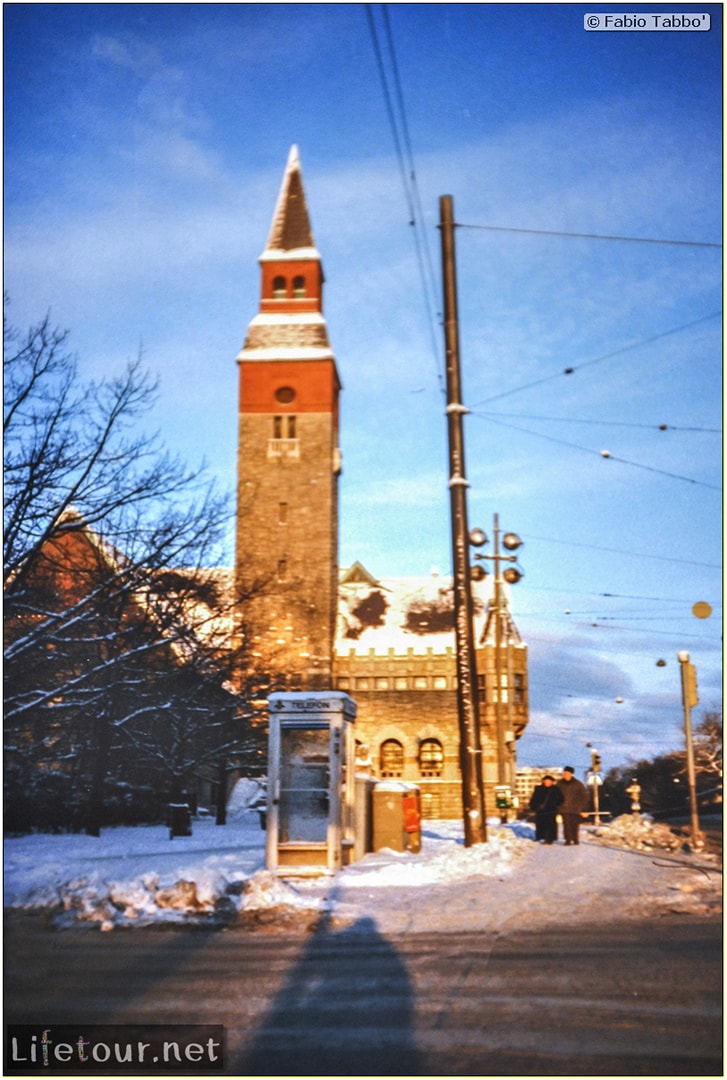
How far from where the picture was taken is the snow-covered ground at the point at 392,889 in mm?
8570

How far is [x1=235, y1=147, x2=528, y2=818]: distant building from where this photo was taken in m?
41.4

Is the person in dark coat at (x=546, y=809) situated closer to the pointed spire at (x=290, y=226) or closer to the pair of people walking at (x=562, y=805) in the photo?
the pair of people walking at (x=562, y=805)

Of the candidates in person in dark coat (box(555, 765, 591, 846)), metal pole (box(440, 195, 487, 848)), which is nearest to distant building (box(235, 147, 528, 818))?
metal pole (box(440, 195, 487, 848))

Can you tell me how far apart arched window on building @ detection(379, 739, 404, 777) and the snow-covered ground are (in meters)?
35.5

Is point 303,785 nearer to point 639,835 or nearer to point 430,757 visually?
point 639,835

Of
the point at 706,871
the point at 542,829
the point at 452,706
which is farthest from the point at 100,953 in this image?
the point at 452,706

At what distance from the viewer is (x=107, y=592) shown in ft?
50.7

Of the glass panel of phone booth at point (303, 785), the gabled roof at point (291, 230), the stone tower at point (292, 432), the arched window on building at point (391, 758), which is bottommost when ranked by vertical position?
the arched window on building at point (391, 758)

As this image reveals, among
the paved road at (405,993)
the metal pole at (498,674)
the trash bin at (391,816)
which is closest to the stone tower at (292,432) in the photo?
the metal pole at (498,674)

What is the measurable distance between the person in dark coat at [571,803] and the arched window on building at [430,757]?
110 ft

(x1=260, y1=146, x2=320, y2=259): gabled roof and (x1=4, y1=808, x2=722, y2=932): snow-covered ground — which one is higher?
(x1=260, y1=146, x2=320, y2=259): gabled roof

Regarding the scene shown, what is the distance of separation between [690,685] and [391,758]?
37534 millimetres

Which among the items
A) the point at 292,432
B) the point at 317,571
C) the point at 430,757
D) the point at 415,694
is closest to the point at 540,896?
the point at 317,571

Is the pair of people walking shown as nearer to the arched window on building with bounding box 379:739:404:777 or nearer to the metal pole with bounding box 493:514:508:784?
the metal pole with bounding box 493:514:508:784
